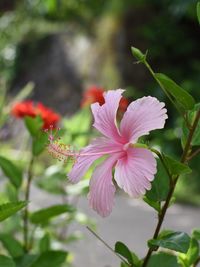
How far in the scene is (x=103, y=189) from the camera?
26.8 inches

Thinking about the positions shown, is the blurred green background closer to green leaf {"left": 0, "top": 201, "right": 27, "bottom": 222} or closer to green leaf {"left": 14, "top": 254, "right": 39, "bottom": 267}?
green leaf {"left": 14, "top": 254, "right": 39, "bottom": 267}

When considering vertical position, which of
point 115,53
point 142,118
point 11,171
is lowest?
point 115,53

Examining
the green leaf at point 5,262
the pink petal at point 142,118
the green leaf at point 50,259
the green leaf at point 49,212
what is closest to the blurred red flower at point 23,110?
the green leaf at point 49,212

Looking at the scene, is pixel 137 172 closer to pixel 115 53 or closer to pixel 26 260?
pixel 26 260

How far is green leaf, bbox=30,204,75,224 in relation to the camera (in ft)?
3.38

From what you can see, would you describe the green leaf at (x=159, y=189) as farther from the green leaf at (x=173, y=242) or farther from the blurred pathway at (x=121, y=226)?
the blurred pathway at (x=121, y=226)

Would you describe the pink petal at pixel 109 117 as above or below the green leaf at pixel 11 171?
above

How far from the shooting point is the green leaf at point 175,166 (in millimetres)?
678

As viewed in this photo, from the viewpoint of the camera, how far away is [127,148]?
0.68m

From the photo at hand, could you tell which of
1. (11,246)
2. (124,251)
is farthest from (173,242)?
(11,246)

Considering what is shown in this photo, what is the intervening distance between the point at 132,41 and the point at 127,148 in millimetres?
5523

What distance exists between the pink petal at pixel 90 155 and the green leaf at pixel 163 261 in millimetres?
214

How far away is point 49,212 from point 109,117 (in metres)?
0.40

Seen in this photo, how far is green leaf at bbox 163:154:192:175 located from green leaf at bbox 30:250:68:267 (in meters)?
0.35
